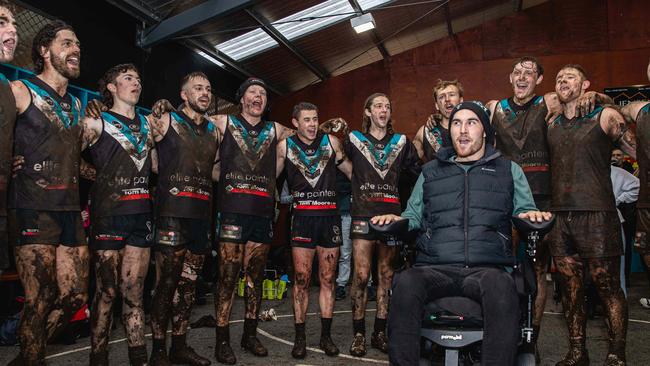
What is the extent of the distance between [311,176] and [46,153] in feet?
6.35

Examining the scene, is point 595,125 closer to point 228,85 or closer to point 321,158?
point 321,158

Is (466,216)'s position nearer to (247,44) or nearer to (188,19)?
(188,19)

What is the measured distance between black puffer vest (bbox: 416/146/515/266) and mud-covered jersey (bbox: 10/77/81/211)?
214 cm

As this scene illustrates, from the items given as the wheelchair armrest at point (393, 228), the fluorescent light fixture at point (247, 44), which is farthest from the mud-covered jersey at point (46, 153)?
the fluorescent light fixture at point (247, 44)

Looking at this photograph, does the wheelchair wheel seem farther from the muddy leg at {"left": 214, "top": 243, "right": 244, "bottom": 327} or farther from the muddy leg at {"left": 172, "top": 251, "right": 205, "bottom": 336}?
the muddy leg at {"left": 172, "top": 251, "right": 205, "bottom": 336}

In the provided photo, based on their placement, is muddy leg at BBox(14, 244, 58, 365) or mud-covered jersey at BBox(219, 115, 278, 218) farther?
mud-covered jersey at BBox(219, 115, 278, 218)

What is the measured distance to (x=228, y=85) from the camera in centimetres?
1109

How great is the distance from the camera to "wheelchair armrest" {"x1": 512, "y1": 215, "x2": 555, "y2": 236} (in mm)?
2689

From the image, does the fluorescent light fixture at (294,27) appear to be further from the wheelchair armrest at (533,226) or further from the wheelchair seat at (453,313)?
the wheelchair seat at (453,313)

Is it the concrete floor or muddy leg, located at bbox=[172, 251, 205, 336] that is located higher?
muddy leg, located at bbox=[172, 251, 205, 336]

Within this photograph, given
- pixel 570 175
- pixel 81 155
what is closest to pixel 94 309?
pixel 81 155

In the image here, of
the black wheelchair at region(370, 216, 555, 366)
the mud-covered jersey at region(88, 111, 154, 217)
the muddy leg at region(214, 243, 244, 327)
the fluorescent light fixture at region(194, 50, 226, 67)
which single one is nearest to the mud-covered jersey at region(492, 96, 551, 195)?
the black wheelchair at region(370, 216, 555, 366)

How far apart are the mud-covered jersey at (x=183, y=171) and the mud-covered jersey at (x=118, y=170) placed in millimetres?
181

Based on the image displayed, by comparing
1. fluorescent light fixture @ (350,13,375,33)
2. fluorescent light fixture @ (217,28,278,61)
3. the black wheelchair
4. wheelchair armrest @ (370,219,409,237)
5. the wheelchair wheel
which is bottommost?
the wheelchair wheel
